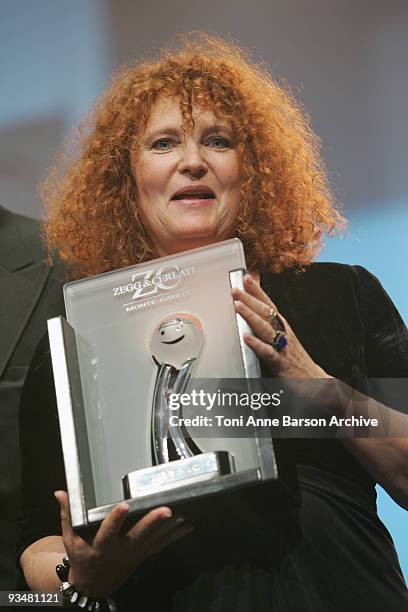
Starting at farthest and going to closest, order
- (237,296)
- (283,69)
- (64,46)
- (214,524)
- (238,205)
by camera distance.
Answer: (64,46) < (283,69) < (238,205) < (214,524) < (237,296)

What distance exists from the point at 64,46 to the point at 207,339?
80 cm

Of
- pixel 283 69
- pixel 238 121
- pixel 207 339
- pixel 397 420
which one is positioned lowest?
pixel 397 420

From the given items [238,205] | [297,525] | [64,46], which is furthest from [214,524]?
[64,46]

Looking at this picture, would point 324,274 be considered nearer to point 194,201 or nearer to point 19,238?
point 194,201

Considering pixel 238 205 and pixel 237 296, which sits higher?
pixel 238 205

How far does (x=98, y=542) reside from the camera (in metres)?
1.22

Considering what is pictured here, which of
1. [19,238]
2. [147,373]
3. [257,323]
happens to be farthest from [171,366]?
[19,238]

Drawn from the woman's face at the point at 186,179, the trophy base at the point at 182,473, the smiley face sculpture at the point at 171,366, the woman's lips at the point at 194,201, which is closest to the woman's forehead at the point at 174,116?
the woman's face at the point at 186,179

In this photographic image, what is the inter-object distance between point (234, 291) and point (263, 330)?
0.06 m

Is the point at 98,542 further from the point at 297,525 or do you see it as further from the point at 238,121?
the point at 238,121

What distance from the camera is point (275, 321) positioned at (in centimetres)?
121

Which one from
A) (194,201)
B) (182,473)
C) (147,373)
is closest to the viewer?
(182,473)

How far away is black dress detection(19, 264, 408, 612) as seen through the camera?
4.16ft

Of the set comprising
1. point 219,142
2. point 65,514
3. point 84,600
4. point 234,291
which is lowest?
point 84,600
